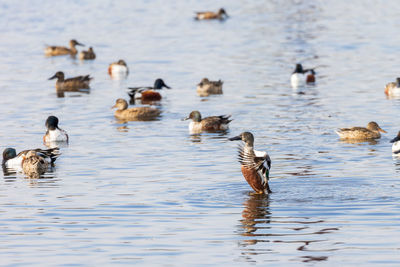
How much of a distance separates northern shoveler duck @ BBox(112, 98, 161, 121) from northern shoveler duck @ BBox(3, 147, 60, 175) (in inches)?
280

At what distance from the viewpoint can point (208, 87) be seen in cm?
3266

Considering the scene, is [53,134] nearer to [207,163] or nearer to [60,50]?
[207,163]

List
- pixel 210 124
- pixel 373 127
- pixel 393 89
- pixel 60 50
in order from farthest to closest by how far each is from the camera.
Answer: pixel 60 50
pixel 393 89
pixel 210 124
pixel 373 127

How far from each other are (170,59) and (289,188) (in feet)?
88.9

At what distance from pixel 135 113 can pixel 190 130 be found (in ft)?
11.4

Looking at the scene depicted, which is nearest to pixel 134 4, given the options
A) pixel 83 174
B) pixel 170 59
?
pixel 170 59

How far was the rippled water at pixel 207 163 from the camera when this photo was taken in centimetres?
1379

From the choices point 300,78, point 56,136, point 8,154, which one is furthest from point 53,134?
point 300,78

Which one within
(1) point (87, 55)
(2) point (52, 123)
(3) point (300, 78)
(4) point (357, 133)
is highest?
(1) point (87, 55)

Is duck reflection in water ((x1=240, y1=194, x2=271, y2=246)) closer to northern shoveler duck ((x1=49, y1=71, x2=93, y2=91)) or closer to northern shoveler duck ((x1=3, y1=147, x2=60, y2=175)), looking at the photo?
northern shoveler duck ((x1=3, y1=147, x2=60, y2=175))

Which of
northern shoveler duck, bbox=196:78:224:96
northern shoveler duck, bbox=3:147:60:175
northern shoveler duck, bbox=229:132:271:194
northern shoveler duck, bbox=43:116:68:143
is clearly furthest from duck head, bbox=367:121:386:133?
northern shoveler duck, bbox=196:78:224:96

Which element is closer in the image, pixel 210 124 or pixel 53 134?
pixel 53 134

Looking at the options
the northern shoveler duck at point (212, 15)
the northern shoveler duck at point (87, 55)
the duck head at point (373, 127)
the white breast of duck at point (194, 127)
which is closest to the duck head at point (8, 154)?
the white breast of duck at point (194, 127)

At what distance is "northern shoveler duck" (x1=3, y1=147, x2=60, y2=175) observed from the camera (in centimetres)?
2056
